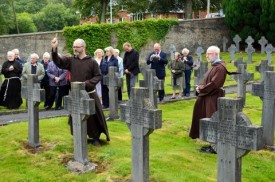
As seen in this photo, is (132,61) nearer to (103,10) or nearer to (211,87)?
(211,87)

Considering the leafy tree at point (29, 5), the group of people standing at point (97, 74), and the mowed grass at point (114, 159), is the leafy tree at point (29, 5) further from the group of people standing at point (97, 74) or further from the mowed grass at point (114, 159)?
the mowed grass at point (114, 159)

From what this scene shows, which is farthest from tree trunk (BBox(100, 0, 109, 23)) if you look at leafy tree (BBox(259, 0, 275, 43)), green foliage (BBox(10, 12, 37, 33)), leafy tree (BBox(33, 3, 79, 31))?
leafy tree (BBox(33, 3, 79, 31))

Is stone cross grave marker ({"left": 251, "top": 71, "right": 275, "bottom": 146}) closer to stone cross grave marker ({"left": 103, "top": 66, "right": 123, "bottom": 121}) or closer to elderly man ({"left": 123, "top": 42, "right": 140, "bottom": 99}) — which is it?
stone cross grave marker ({"left": 103, "top": 66, "right": 123, "bottom": 121})

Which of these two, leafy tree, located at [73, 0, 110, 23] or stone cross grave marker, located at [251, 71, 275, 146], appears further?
leafy tree, located at [73, 0, 110, 23]

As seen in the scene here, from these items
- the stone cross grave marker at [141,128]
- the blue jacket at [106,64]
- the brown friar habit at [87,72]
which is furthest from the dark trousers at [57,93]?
the stone cross grave marker at [141,128]

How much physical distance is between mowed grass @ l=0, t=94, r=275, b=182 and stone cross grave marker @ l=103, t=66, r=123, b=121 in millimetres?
1284

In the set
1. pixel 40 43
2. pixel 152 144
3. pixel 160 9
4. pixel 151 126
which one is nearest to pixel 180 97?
pixel 152 144

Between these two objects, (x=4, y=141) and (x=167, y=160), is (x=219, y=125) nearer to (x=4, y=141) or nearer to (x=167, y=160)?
(x=167, y=160)

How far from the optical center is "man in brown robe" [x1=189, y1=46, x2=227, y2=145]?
9945 mm

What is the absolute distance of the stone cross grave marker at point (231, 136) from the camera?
666 centimetres

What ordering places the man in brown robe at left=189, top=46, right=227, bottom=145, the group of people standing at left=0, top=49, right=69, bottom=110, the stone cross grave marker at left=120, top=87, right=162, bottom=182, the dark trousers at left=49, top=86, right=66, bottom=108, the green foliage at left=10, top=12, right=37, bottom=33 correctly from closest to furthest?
the stone cross grave marker at left=120, top=87, right=162, bottom=182 < the man in brown robe at left=189, top=46, right=227, bottom=145 < the group of people standing at left=0, top=49, right=69, bottom=110 < the dark trousers at left=49, top=86, right=66, bottom=108 < the green foliage at left=10, top=12, right=37, bottom=33

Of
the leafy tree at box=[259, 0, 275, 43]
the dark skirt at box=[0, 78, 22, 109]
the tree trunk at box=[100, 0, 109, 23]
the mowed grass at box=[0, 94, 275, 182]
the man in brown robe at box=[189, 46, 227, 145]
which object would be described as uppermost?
the tree trunk at box=[100, 0, 109, 23]

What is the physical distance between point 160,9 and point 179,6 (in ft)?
7.52

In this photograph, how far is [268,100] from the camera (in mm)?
11055
